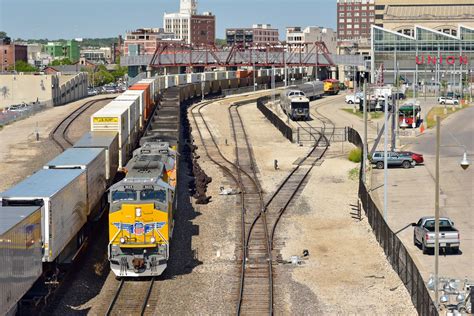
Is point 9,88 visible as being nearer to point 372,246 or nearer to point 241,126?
point 241,126

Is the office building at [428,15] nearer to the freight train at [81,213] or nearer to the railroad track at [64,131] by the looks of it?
the railroad track at [64,131]

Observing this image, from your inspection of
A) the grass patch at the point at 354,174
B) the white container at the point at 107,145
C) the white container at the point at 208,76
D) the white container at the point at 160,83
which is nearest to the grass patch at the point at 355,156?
the grass patch at the point at 354,174

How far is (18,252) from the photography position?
910 inches

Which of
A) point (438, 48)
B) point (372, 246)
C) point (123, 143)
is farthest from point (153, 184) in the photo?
point (438, 48)

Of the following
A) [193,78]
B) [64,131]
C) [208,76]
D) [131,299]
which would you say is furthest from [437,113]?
[131,299]

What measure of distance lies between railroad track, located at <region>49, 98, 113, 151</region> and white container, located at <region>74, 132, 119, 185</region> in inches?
1004

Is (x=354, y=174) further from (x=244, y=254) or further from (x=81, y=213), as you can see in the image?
(x=81, y=213)

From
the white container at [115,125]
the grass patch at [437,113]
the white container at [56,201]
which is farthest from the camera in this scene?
the grass patch at [437,113]

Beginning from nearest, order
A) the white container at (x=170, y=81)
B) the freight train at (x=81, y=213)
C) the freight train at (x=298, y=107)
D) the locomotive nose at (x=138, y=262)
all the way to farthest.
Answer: the freight train at (x=81, y=213), the locomotive nose at (x=138, y=262), the freight train at (x=298, y=107), the white container at (x=170, y=81)

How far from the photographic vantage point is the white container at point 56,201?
26.1 meters

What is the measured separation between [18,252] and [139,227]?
6.38m

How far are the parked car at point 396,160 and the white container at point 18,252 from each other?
35.8 metres

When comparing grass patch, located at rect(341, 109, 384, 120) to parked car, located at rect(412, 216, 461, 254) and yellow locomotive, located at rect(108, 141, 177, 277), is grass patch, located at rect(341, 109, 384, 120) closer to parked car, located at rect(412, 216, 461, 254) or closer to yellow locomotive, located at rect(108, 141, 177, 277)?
parked car, located at rect(412, 216, 461, 254)

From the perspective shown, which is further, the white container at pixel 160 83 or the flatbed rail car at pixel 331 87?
the flatbed rail car at pixel 331 87
